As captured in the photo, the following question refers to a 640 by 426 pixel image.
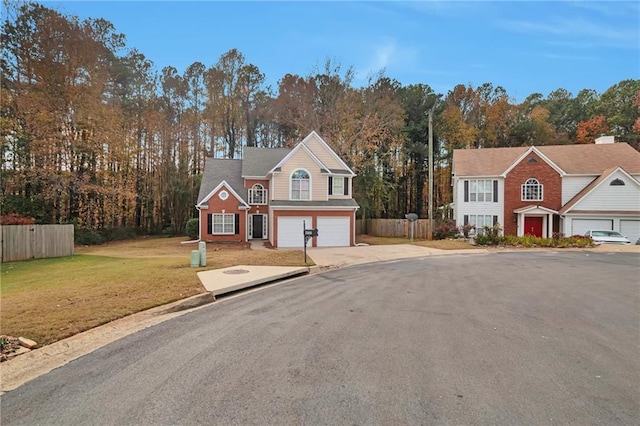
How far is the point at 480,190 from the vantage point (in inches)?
1090

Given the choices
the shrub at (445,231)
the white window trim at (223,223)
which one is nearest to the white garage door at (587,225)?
the shrub at (445,231)

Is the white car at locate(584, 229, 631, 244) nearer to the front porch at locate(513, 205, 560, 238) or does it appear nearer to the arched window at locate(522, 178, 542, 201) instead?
the front porch at locate(513, 205, 560, 238)

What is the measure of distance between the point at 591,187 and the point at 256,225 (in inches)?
999

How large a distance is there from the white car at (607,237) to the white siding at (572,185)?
12.2 ft

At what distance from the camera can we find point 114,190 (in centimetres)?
2619

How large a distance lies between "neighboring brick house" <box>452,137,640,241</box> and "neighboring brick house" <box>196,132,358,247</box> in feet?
36.8

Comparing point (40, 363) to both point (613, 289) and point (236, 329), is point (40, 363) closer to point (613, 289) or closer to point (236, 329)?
point (236, 329)

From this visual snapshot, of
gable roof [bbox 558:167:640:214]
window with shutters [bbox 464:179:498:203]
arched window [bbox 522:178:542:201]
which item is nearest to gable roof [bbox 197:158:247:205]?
window with shutters [bbox 464:179:498:203]

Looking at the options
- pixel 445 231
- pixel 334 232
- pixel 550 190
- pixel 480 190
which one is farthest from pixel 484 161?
pixel 334 232

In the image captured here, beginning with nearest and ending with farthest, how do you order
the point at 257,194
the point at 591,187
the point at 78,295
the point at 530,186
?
the point at 78,295
the point at 591,187
the point at 257,194
the point at 530,186

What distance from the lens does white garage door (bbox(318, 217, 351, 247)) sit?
73.6ft

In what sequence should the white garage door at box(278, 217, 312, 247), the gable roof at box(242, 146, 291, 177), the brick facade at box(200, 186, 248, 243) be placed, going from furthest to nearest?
1. the gable roof at box(242, 146, 291, 177)
2. the brick facade at box(200, 186, 248, 243)
3. the white garage door at box(278, 217, 312, 247)

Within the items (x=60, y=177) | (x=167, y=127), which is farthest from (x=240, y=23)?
(x=167, y=127)

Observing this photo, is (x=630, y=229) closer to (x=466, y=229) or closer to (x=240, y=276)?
(x=466, y=229)
